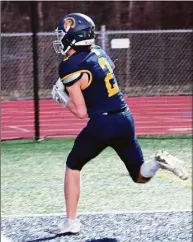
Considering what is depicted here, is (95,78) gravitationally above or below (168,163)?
above

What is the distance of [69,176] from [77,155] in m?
0.19

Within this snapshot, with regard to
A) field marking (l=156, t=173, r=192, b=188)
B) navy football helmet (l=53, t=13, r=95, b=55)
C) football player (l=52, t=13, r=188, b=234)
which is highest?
navy football helmet (l=53, t=13, r=95, b=55)

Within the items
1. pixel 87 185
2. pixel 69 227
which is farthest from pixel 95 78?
pixel 87 185

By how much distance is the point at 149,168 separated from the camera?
5.45 meters

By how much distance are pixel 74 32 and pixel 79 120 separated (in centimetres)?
837

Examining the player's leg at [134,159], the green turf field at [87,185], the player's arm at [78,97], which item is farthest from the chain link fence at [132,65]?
the player's arm at [78,97]

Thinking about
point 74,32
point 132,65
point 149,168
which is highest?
point 74,32

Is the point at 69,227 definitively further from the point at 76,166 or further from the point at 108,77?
the point at 108,77

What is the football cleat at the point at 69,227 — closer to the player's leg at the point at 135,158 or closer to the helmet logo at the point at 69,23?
the player's leg at the point at 135,158

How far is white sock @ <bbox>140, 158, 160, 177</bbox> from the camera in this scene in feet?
17.8

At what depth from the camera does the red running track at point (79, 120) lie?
12.2 m

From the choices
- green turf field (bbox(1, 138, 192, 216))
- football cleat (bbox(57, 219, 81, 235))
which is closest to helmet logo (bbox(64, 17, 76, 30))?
football cleat (bbox(57, 219, 81, 235))

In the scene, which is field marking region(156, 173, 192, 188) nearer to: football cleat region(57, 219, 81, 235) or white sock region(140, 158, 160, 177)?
white sock region(140, 158, 160, 177)

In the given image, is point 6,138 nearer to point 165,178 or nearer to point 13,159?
point 13,159
